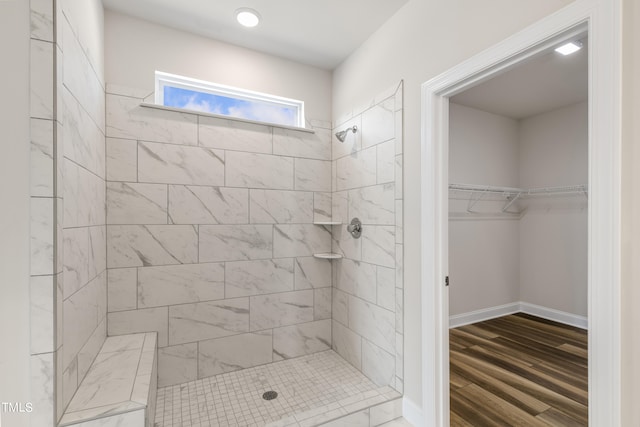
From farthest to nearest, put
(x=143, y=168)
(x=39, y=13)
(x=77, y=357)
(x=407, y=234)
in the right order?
(x=143, y=168) → (x=407, y=234) → (x=77, y=357) → (x=39, y=13)

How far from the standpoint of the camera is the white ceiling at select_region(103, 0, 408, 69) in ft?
6.61

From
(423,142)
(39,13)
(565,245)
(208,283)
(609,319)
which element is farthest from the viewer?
(565,245)

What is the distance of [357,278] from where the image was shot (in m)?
2.48

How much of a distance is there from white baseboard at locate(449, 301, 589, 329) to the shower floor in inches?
71.0

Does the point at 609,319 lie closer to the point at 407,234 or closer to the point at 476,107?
the point at 407,234

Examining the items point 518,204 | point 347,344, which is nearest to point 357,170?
point 347,344

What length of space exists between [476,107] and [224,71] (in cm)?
300

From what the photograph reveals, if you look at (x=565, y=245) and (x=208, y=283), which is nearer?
(x=208, y=283)

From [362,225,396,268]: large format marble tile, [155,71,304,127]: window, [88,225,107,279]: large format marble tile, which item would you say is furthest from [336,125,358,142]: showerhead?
[88,225,107,279]: large format marble tile

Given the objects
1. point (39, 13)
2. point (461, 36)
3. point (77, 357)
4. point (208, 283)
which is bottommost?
point (77, 357)

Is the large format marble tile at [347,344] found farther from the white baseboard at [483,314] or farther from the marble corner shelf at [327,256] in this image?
the white baseboard at [483,314]

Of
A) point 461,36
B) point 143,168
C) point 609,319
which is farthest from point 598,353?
point 143,168

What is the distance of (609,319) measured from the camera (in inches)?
40.8

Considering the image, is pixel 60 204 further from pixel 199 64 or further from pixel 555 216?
pixel 555 216
